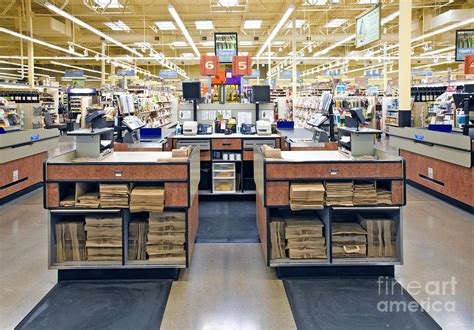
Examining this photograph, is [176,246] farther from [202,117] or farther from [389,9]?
[389,9]

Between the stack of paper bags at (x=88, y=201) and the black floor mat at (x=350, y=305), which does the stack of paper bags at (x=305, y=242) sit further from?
the stack of paper bags at (x=88, y=201)

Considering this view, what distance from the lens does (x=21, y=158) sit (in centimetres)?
800

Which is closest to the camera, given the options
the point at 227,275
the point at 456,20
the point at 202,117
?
the point at 227,275

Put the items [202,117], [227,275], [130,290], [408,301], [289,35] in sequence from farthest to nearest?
[289,35]
[202,117]
[227,275]
[130,290]
[408,301]

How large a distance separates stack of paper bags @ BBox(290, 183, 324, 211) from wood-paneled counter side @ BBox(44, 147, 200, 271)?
0.93 m

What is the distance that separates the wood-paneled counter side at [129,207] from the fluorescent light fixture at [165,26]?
56.8 ft

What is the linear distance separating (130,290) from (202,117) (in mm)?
5195

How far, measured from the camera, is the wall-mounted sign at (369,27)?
916 centimetres

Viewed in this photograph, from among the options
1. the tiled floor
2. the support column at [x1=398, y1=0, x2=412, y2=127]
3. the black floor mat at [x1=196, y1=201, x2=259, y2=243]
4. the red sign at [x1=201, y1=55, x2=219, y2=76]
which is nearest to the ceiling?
the red sign at [x1=201, y1=55, x2=219, y2=76]

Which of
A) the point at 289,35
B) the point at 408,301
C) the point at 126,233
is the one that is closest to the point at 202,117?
the point at 126,233

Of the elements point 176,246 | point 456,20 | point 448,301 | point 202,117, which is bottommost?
point 448,301

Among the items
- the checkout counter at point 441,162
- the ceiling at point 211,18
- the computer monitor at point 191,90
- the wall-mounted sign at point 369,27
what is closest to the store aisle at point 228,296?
the checkout counter at point 441,162

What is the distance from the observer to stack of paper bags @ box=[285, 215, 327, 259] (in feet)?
13.4

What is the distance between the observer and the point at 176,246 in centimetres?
412
